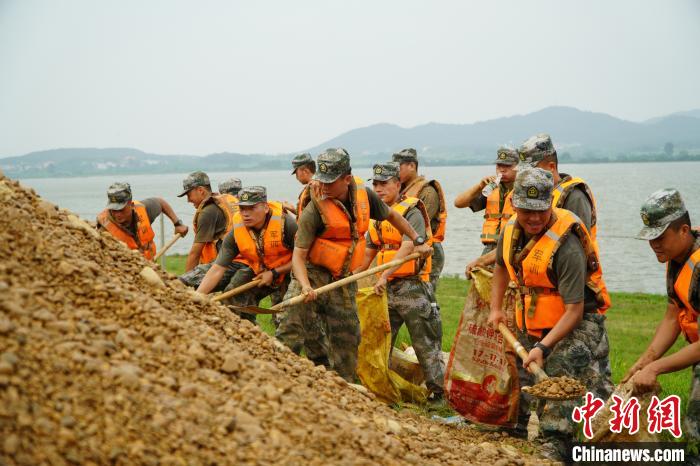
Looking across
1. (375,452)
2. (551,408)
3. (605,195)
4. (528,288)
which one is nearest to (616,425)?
(551,408)

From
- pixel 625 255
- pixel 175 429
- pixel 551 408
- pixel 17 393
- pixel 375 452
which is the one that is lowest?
pixel 625 255

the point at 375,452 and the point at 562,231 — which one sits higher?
the point at 562,231

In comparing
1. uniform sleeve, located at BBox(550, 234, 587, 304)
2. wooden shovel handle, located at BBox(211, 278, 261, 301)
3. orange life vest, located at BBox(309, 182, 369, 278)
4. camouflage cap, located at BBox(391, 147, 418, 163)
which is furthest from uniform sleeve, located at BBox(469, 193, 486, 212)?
uniform sleeve, located at BBox(550, 234, 587, 304)

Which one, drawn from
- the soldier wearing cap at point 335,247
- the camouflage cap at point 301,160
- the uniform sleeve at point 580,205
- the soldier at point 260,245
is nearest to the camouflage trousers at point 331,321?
the soldier wearing cap at point 335,247

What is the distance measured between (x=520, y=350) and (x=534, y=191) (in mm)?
1155

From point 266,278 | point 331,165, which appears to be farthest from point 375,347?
point 331,165

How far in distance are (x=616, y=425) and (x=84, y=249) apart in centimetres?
353

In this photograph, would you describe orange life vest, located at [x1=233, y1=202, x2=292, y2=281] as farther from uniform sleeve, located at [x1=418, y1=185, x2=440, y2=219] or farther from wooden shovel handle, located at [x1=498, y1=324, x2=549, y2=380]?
wooden shovel handle, located at [x1=498, y1=324, x2=549, y2=380]

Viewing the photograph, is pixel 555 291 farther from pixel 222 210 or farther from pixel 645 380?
pixel 222 210

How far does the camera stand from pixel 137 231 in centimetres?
1017

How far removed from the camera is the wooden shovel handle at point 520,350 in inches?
208

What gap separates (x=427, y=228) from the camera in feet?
25.8

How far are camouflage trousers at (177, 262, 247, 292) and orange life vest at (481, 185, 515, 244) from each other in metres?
2.67

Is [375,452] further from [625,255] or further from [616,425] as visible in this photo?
[625,255]
